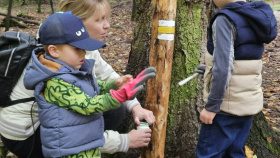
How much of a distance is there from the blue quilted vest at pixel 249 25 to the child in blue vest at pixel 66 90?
2.17ft

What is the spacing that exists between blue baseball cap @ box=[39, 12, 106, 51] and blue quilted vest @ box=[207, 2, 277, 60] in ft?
3.14

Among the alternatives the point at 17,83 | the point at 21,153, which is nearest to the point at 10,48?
the point at 17,83

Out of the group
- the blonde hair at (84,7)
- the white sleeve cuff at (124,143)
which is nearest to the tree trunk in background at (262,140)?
the white sleeve cuff at (124,143)

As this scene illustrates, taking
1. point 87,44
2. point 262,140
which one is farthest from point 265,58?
point 87,44

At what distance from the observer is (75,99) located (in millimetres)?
1883

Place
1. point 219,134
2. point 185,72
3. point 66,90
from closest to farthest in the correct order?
point 66,90
point 219,134
point 185,72

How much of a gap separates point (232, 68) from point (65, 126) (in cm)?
120

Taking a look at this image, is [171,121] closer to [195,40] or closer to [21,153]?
[195,40]

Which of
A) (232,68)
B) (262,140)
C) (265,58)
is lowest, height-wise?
(262,140)

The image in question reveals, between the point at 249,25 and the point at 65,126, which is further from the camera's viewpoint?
the point at 249,25

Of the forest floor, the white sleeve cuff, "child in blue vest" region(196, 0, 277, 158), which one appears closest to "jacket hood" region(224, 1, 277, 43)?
"child in blue vest" region(196, 0, 277, 158)

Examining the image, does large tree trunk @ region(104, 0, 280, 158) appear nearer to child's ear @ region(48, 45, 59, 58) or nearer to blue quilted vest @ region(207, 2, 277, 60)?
blue quilted vest @ region(207, 2, 277, 60)

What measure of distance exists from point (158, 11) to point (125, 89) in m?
0.72

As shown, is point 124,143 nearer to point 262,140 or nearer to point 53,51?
point 53,51
